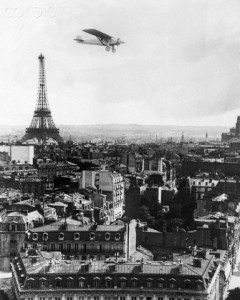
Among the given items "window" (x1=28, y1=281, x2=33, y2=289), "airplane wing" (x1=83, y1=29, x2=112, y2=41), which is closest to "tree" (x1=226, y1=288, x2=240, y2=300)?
"window" (x1=28, y1=281, x2=33, y2=289)

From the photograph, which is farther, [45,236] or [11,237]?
[11,237]

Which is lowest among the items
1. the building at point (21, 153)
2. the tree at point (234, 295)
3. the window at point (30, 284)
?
the tree at point (234, 295)

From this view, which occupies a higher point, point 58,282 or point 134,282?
point 134,282

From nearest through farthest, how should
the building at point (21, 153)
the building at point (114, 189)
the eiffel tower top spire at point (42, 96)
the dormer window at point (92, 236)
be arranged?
1. the dormer window at point (92, 236)
2. the building at point (114, 189)
3. the building at point (21, 153)
4. the eiffel tower top spire at point (42, 96)

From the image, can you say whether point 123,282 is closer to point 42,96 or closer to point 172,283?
point 172,283

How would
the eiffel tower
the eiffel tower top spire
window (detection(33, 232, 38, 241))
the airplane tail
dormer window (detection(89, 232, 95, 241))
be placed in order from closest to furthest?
dormer window (detection(89, 232, 95, 241)) → window (detection(33, 232, 38, 241)) → the airplane tail → the eiffel tower top spire → the eiffel tower

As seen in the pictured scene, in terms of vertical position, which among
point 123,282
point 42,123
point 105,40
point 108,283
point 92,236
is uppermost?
point 105,40

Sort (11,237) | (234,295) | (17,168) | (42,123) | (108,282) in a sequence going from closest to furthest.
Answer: (108,282) < (234,295) < (11,237) < (17,168) < (42,123)

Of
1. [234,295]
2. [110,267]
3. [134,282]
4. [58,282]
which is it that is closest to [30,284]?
[58,282]

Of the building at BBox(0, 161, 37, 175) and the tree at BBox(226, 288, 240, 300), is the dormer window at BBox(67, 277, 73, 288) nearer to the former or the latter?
the tree at BBox(226, 288, 240, 300)

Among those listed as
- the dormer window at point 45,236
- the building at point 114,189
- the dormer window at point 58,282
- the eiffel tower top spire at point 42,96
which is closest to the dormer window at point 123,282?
the dormer window at point 58,282

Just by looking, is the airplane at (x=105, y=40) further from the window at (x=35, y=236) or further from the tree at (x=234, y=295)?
the tree at (x=234, y=295)
